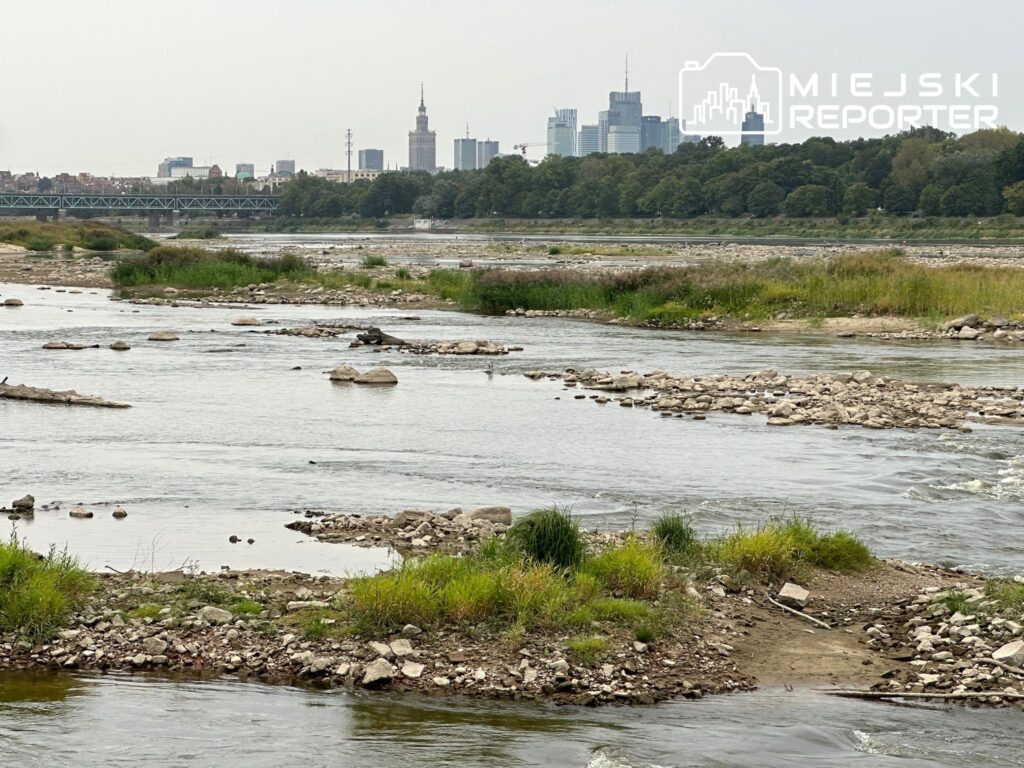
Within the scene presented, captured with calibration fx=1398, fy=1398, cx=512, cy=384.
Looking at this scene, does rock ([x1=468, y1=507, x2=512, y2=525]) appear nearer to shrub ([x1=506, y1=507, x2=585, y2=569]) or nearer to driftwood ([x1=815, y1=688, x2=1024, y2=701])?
shrub ([x1=506, y1=507, x2=585, y2=569])

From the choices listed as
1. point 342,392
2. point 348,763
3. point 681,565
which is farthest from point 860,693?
point 342,392

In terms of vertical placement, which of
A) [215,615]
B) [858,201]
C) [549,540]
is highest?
[858,201]

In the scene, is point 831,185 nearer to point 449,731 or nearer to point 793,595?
point 793,595

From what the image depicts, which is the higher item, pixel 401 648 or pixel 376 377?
pixel 376 377

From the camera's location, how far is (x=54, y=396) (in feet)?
92.7

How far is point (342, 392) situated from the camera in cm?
3062

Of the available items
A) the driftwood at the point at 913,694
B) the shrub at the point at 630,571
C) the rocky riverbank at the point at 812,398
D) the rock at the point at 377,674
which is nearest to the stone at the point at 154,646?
the rock at the point at 377,674

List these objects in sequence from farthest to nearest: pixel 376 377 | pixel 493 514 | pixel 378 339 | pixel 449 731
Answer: pixel 378 339 → pixel 376 377 → pixel 493 514 → pixel 449 731

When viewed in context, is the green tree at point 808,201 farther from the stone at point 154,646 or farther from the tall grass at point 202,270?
the stone at point 154,646

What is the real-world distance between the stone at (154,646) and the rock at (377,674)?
1.87m

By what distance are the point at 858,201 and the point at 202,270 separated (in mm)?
108368

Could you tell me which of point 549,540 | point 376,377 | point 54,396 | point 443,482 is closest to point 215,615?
point 549,540

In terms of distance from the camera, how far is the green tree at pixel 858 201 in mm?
156750

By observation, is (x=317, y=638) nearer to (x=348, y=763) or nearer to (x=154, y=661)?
(x=154, y=661)
